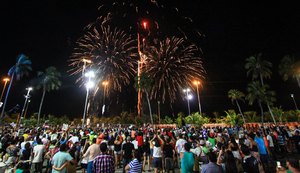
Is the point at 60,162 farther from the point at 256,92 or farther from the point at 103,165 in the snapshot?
the point at 256,92

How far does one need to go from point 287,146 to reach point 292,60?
35822mm

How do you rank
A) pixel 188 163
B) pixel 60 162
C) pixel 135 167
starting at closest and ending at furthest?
pixel 135 167, pixel 60 162, pixel 188 163

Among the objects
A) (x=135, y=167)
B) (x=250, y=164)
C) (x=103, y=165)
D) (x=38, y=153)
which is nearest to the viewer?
(x=103, y=165)

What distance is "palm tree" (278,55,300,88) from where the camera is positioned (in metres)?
39.2

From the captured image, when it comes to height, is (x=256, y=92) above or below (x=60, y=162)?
above

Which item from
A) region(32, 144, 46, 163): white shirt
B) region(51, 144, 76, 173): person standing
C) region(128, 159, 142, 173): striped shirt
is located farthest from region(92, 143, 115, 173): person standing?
region(32, 144, 46, 163): white shirt

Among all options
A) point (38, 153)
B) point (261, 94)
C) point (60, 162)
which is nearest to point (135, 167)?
point (60, 162)

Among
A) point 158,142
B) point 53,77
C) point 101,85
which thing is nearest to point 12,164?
point 158,142

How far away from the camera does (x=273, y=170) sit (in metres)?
8.81

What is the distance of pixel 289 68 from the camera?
40.9 m

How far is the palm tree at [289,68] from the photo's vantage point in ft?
129

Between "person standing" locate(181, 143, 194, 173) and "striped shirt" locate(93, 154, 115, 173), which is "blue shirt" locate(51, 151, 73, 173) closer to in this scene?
"striped shirt" locate(93, 154, 115, 173)

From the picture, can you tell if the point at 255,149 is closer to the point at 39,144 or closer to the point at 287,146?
the point at 39,144

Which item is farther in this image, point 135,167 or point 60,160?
point 60,160
